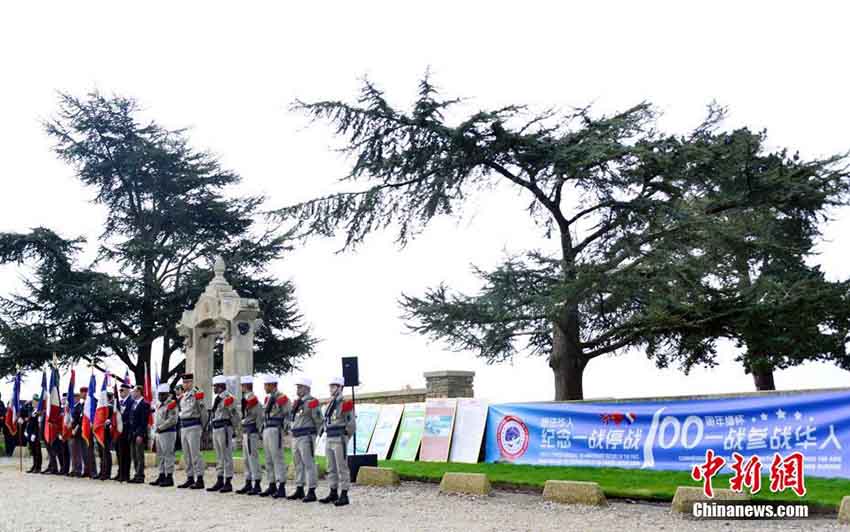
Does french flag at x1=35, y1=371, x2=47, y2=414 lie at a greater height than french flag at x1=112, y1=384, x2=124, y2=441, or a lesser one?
greater

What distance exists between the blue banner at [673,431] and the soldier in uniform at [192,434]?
5.06m

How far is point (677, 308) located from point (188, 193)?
22.6 meters

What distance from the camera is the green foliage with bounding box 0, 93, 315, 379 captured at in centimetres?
3441

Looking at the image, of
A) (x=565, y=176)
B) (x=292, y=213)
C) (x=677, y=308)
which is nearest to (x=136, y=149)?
(x=292, y=213)

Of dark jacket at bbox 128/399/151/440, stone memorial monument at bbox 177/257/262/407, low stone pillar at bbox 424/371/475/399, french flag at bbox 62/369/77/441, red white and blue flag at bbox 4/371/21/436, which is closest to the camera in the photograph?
dark jacket at bbox 128/399/151/440

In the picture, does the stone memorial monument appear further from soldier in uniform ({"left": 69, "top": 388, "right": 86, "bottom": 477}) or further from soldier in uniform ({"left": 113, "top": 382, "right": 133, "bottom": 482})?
soldier in uniform ({"left": 69, "top": 388, "right": 86, "bottom": 477})

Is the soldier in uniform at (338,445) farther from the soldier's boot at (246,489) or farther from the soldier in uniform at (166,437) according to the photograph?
the soldier in uniform at (166,437)

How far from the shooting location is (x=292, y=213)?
23.4 meters

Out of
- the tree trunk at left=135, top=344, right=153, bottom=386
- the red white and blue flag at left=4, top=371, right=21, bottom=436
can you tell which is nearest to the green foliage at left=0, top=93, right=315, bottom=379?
the tree trunk at left=135, top=344, right=153, bottom=386

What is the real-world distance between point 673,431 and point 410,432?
6.02m

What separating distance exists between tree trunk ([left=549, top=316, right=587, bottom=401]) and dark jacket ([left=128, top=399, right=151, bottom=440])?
9.65 meters

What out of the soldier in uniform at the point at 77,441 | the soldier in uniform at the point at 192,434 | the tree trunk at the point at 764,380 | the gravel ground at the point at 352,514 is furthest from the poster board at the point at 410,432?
the tree trunk at the point at 764,380

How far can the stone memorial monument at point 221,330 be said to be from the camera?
21.2 meters

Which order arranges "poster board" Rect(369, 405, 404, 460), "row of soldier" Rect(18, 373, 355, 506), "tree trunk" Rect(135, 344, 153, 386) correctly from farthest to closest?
"tree trunk" Rect(135, 344, 153, 386), "poster board" Rect(369, 405, 404, 460), "row of soldier" Rect(18, 373, 355, 506)
